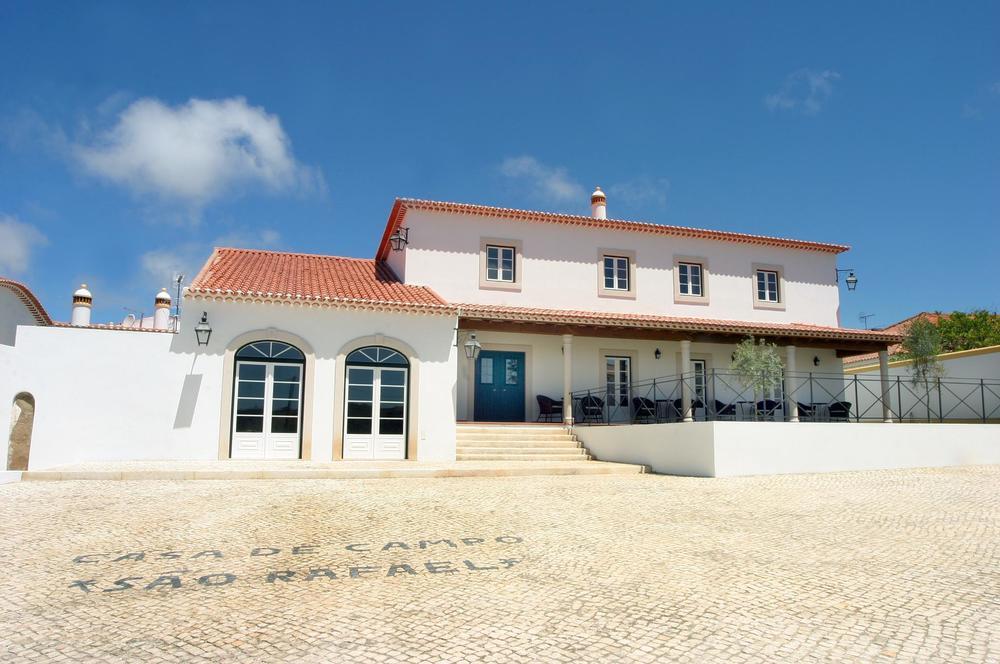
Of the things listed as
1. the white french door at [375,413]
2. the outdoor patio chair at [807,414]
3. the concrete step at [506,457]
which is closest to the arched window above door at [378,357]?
the white french door at [375,413]

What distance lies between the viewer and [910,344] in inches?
694

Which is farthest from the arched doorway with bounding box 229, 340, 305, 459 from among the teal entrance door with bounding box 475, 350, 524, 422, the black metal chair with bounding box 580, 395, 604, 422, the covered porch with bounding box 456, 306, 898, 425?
the black metal chair with bounding box 580, 395, 604, 422

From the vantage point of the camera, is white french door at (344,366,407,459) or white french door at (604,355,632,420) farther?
white french door at (604,355,632,420)

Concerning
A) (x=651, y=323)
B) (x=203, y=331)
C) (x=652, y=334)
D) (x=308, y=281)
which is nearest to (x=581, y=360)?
(x=652, y=334)

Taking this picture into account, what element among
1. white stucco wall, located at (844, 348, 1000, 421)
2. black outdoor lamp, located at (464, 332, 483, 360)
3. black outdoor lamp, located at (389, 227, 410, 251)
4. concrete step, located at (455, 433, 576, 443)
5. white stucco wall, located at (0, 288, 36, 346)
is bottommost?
concrete step, located at (455, 433, 576, 443)

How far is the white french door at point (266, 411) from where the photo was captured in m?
13.7

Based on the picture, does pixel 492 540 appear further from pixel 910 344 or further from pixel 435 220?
pixel 910 344

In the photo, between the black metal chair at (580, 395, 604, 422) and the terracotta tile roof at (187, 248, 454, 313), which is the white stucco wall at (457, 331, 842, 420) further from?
the terracotta tile roof at (187, 248, 454, 313)

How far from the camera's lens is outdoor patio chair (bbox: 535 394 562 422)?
1695 cm

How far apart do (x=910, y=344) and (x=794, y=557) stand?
46.3 feet

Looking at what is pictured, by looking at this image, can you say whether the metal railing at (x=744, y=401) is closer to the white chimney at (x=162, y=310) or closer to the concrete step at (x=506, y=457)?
the concrete step at (x=506, y=457)

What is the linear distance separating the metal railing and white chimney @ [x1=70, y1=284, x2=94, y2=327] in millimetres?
14386

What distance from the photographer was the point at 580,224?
1855 centimetres

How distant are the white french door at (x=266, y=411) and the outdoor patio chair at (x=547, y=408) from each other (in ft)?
19.9
